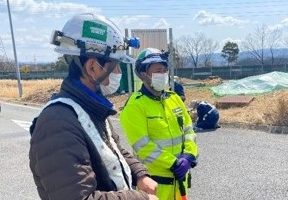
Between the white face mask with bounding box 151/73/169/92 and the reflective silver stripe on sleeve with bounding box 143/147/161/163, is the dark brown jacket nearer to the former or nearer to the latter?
the reflective silver stripe on sleeve with bounding box 143/147/161/163

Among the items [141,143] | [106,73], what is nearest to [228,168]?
[141,143]

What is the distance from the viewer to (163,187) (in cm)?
372

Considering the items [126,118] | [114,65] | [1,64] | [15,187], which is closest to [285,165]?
[15,187]

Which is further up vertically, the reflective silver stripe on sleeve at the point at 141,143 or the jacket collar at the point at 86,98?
the jacket collar at the point at 86,98

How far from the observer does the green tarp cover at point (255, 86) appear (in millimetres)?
18844

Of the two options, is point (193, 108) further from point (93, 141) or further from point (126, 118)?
point (93, 141)

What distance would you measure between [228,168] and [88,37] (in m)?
6.41

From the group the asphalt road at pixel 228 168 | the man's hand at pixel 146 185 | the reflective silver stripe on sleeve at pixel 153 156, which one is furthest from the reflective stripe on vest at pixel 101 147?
the asphalt road at pixel 228 168

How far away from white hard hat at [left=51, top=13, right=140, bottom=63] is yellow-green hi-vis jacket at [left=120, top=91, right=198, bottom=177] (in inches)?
62.3

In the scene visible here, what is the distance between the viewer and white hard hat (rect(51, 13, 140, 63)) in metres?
2.06

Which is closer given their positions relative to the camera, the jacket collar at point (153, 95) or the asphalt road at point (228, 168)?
the jacket collar at point (153, 95)

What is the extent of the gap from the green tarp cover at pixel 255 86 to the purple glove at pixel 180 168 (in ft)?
49.2

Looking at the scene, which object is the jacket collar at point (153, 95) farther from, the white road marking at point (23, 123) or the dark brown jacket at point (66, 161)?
the white road marking at point (23, 123)

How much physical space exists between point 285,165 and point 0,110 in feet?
51.1
